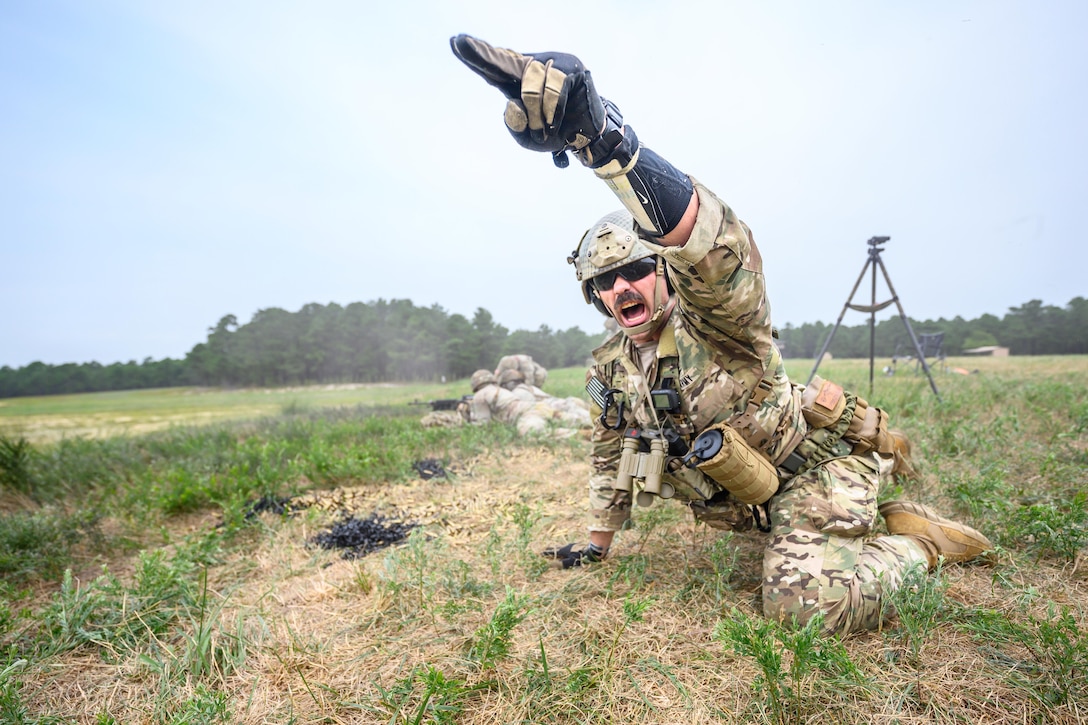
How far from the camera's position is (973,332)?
43.7 ft

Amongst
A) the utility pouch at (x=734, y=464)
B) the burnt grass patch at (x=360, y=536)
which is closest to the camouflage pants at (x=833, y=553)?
the utility pouch at (x=734, y=464)

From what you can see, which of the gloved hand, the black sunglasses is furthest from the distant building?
the gloved hand

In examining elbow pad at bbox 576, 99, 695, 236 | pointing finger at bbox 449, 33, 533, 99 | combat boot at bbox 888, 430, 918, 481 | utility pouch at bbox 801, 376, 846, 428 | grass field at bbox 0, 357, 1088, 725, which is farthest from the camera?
combat boot at bbox 888, 430, 918, 481

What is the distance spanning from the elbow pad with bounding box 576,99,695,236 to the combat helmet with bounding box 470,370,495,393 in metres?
8.71

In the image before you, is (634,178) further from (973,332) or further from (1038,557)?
(973,332)

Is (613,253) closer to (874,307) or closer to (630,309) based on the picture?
(630,309)

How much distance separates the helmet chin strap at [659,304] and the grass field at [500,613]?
112 cm

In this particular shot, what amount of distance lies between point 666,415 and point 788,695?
4.26 feet

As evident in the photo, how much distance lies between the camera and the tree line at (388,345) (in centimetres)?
966

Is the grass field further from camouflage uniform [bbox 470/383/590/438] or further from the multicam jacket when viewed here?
camouflage uniform [bbox 470/383/590/438]

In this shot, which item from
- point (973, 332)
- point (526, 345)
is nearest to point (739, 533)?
point (526, 345)

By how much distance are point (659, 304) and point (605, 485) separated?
1.07 m

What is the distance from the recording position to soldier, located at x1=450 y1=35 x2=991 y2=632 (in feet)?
5.76

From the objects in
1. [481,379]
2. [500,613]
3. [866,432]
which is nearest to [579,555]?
[500,613]
